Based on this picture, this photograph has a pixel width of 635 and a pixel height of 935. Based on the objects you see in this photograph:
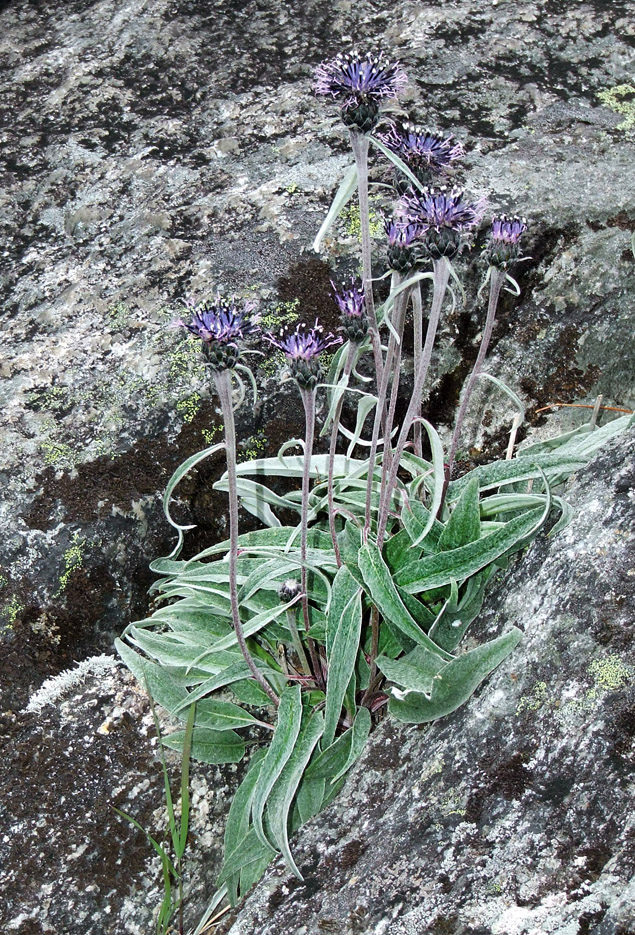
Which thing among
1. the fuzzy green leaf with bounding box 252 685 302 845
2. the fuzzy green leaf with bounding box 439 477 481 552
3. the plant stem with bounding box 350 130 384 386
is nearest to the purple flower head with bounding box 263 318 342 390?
the plant stem with bounding box 350 130 384 386

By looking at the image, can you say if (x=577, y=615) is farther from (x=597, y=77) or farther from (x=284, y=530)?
(x=597, y=77)

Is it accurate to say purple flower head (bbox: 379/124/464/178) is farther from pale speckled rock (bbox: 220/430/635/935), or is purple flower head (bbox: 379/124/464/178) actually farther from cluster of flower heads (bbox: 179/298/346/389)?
pale speckled rock (bbox: 220/430/635/935)

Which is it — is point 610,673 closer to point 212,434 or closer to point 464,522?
point 464,522

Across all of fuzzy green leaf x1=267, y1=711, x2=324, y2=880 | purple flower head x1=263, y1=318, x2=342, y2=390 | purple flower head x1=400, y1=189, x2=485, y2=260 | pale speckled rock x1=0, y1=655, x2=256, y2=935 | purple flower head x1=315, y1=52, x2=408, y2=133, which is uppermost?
purple flower head x1=315, y1=52, x2=408, y2=133

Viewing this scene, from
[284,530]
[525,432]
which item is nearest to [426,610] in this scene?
[284,530]

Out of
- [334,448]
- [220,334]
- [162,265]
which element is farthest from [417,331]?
[162,265]

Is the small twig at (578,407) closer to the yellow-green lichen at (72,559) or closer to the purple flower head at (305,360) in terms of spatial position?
the purple flower head at (305,360)
